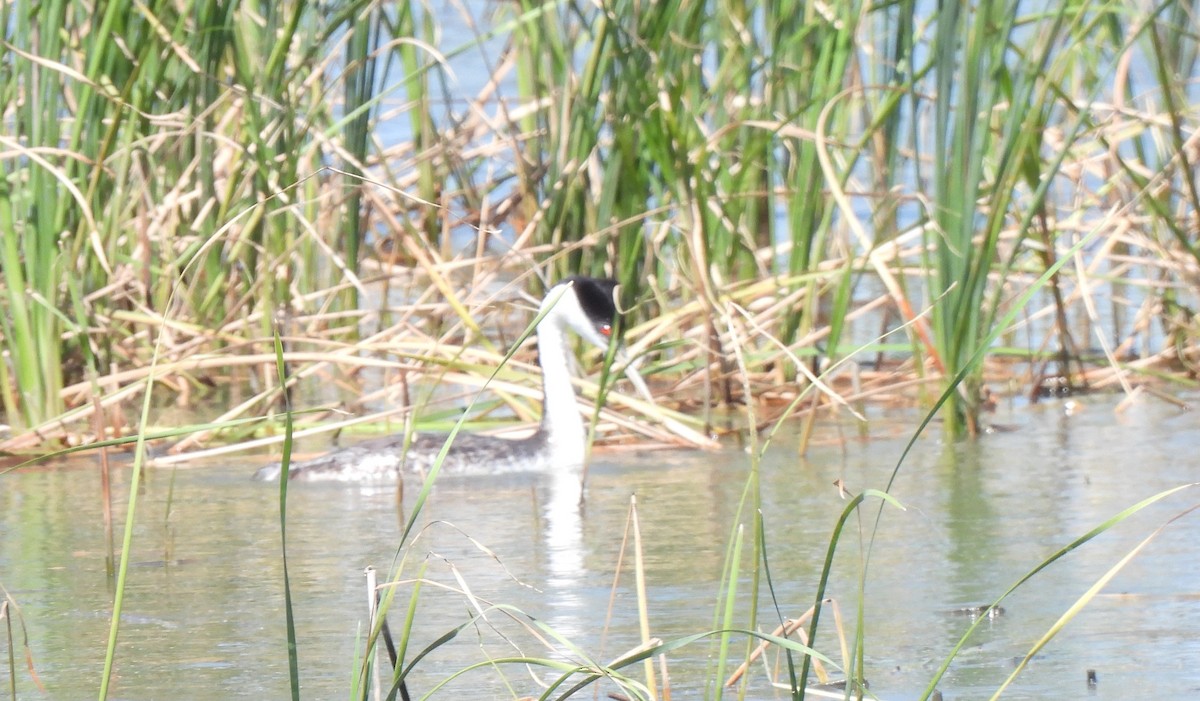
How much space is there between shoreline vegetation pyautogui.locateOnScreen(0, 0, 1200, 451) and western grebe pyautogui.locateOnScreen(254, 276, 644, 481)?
251 mm

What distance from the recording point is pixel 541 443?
603 centimetres

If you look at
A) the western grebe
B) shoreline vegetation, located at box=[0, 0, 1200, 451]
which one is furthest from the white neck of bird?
shoreline vegetation, located at box=[0, 0, 1200, 451]

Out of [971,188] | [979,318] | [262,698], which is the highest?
[971,188]

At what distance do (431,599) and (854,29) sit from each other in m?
2.74

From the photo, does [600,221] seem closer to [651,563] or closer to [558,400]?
[558,400]

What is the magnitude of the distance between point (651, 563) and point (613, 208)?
8.54 ft

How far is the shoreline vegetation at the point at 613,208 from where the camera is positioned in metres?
5.65

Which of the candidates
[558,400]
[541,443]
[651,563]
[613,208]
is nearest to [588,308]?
[558,400]

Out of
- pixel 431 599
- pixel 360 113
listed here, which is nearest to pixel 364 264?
pixel 360 113

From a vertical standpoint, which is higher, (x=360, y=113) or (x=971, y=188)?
(x=360, y=113)

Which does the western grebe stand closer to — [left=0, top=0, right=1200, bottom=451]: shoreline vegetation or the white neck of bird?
the white neck of bird

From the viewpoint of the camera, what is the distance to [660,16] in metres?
5.93

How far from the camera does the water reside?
3.39m

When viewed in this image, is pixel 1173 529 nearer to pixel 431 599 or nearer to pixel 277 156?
pixel 431 599
